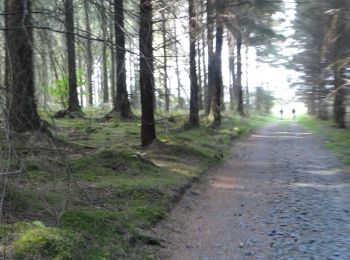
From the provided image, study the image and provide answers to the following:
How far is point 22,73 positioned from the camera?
12.0ft

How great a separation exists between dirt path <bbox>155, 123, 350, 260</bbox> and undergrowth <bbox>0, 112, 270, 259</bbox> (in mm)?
441

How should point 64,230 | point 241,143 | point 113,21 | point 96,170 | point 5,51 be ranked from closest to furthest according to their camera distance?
point 5,51 < point 113,21 < point 64,230 < point 96,170 < point 241,143

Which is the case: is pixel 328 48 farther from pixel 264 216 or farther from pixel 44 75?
pixel 44 75

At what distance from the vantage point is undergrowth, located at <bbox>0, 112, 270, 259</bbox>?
512cm

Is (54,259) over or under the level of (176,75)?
under

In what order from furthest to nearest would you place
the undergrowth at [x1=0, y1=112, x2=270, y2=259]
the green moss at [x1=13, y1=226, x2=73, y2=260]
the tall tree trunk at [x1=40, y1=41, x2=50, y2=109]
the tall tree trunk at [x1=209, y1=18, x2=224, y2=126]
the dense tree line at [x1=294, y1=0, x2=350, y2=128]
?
the tall tree trunk at [x1=209, y1=18, x2=224, y2=126] → the dense tree line at [x1=294, y1=0, x2=350, y2=128] → the undergrowth at [x1=0, y1=112, x2=270, y2=259] → the green moss at [x1=13, y1=226, x2=73, y2=260] → the tall tree trunk at [x1=40, y1=41, x2=50, y2=109]

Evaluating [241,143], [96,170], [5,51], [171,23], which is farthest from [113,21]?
[241,143]

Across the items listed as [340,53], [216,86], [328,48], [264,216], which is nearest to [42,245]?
[264,216]

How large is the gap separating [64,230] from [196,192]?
4.97 meters

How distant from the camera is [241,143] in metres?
21.0

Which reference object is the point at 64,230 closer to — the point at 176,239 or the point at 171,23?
the point at 176,239

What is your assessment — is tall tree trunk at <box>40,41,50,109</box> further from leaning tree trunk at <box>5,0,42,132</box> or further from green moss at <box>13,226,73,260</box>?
green moss at <box>13,226,73,260</box>

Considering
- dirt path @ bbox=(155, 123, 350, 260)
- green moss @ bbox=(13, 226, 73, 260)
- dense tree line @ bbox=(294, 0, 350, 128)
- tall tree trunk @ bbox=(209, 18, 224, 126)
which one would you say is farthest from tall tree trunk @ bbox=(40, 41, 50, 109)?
tall tree trunk @ bbox=(209, 18, 224, 126)

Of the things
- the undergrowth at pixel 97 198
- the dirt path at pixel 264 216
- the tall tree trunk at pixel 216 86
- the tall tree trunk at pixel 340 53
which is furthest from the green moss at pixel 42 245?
the tall tree trunk at pixel 216 86
